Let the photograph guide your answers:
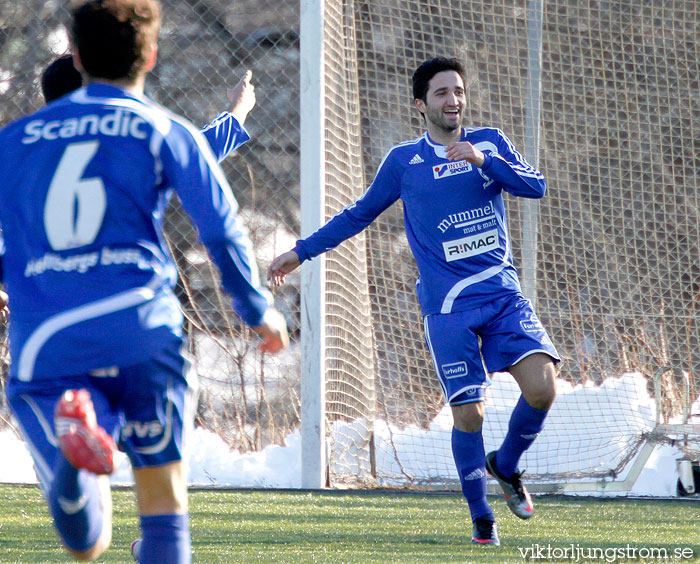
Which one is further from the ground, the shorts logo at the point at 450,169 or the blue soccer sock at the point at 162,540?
the shorts logo at the point at 450,169

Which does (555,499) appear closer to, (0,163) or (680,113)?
(680,113)

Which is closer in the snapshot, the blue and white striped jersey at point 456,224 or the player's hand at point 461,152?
the player's hand at point 461,152

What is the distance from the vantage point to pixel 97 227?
81.6 inches

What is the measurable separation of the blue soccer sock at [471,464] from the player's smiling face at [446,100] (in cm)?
128

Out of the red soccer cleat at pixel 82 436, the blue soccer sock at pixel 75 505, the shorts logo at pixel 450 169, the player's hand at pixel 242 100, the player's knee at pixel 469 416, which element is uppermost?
the shorts logo at pixel 450 169

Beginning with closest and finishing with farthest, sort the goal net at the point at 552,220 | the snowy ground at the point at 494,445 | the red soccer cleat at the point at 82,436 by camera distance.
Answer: the red soccer cleat at the point at 82,436 → the snowy ground at the point at 494,445 → the goal net at the point at 552,220

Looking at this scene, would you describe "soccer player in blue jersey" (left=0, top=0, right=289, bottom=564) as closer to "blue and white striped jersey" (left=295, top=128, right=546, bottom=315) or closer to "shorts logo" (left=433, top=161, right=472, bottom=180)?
→ "blue and white striped jersey" (left=295, top=128, right=546, bottom=315)

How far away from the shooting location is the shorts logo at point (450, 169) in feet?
14.3

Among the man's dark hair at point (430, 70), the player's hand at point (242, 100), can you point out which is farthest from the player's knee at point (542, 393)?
the player's hand at point (242, 100)

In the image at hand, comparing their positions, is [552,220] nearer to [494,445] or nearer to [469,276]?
[494,445]

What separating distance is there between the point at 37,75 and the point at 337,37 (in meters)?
4.29

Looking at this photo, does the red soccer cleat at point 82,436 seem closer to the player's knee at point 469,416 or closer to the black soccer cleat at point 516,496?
the player's knee at point 469,416

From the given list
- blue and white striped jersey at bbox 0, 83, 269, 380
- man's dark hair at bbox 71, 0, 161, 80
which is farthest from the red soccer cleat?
man's dark hair at bbox 71, 0, 161, 80

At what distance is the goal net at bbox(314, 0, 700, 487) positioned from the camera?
23.0ft
